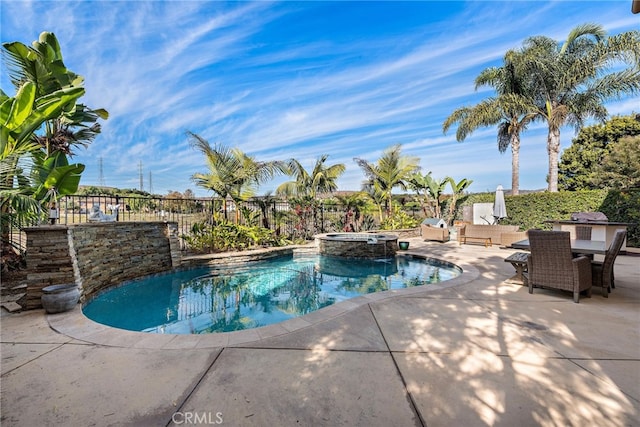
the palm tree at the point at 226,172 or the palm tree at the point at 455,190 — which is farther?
the palm tree at the point at 455,190

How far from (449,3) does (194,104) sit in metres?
11.2

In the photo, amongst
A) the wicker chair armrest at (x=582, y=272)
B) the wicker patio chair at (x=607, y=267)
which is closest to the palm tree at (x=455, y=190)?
the wicker patio chair at (x=607, y=267)

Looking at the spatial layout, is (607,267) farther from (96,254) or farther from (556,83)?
(556,83)

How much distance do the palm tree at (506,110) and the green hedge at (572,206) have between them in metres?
2.46

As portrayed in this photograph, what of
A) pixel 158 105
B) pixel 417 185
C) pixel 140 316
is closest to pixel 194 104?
pixel 158 105

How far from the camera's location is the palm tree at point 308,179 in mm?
12789

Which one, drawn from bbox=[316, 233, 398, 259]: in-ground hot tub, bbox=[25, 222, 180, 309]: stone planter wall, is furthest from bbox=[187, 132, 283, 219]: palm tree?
bbox=[316, 233, 398, 259]: in-ground hot tub

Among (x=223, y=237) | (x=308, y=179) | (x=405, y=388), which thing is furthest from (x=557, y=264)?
(x=308, y=179)

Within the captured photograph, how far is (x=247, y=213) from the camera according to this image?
10.1 m

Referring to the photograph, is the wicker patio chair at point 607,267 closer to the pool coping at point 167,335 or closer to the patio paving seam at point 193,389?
the pool coping at point 167,335

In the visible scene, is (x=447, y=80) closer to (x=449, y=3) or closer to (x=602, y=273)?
(x=449, y=3)

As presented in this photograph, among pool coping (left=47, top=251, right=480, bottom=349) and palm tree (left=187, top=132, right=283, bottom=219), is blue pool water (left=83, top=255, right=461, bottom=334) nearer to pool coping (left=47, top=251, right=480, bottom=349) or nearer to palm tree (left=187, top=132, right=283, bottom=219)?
pool coping (left=47, top=251, right=480, bottom=349)

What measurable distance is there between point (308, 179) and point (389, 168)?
4.40 meters

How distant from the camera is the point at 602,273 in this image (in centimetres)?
411
